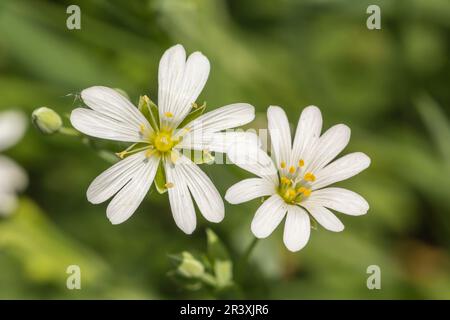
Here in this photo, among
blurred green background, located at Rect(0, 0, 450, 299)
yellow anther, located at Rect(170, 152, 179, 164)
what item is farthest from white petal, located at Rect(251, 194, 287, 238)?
blurred green background, located at Rect(0, 0, 450, 299)

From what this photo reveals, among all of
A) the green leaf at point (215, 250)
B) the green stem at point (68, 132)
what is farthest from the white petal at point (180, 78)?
the green leaf at point (215, 250)

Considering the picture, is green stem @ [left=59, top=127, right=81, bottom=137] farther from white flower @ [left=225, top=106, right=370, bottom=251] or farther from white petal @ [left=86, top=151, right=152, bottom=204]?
white flower @ [left=225, top=106, right=370, bottom=251]

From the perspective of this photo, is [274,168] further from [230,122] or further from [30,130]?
[30,130]

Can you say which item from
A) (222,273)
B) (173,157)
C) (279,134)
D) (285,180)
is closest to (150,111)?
(173,157)

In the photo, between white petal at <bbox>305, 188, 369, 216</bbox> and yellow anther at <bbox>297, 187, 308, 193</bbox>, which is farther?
yellow anther at <bbox>297, 187, 308, 193</bbox>

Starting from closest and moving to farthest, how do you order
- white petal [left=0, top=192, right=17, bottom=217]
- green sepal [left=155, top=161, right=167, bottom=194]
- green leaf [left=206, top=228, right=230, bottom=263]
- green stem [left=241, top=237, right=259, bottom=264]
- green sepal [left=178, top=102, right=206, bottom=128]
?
green sepal [left=155, top=161, right=167, bottom=194] < green sepal [left=178, top=102, right=206, bottom=128] < green stem [left=241, top=237, right=259, bottom=264] < green leaf [left=206, top=228, right=230, bottom=263] < white petal [left=0, top=192, right=17, bottom=217]

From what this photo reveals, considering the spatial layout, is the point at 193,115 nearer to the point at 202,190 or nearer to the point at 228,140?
the point at 228,140
